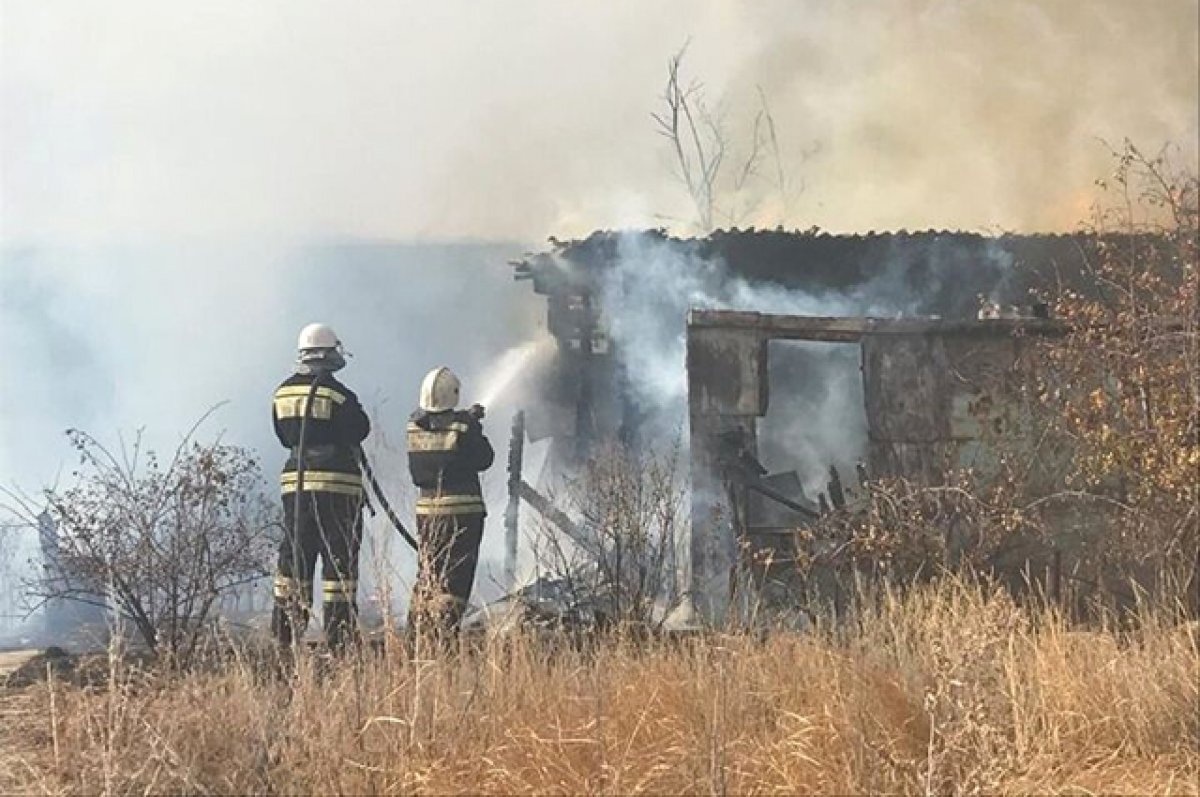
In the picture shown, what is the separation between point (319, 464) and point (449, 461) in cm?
67

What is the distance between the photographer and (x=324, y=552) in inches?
251

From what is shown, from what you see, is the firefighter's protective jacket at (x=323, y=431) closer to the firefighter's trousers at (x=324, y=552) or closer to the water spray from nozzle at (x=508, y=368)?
the firefighter's trousers at (x=324, y=552)

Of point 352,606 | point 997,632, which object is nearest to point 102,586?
point 352,606

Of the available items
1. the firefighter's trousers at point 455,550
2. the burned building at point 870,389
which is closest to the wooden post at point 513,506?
the burned building at point 870,389

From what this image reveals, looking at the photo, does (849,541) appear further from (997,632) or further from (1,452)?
(1,452)

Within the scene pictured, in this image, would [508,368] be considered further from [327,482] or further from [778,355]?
[327,482]

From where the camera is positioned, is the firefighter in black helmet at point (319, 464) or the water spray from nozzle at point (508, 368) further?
the water spray from nozzle at point (508, 368)

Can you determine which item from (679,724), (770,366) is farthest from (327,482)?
(770,366)

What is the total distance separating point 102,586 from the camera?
6.26 meters

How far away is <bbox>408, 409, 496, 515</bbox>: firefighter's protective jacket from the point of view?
650cm

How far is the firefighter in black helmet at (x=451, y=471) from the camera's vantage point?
254 inches

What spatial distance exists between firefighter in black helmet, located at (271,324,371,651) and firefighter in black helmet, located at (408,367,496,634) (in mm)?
321

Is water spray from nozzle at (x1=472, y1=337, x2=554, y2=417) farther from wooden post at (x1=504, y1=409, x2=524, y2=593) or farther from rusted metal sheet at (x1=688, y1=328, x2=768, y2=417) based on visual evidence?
rusted metal sheet at (x1=688, y1=328, x2=768, y2=417)

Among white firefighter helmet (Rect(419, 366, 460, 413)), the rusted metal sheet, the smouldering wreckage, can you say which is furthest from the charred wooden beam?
the rusted metal sheet
